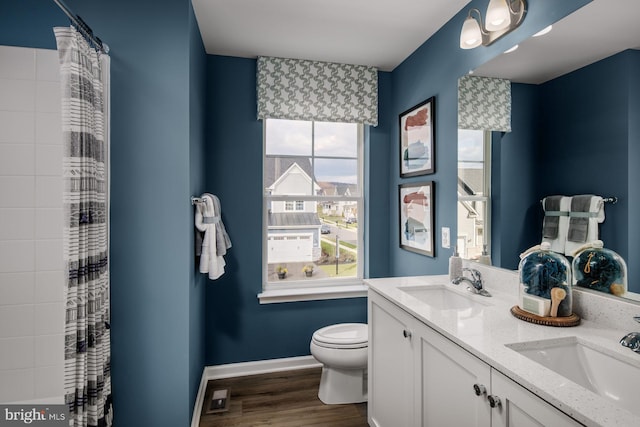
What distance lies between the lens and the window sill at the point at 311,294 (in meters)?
2.69

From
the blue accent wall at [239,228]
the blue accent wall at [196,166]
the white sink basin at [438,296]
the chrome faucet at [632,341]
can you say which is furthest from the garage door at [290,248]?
the chrome faucet at [632,341]

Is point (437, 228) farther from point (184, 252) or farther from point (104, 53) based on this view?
point (104, 53)

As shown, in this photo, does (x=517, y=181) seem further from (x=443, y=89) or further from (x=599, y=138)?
(x=443, y=89)

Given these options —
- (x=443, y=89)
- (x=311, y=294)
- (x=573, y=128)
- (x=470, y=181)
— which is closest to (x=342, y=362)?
(x=311, y=294)

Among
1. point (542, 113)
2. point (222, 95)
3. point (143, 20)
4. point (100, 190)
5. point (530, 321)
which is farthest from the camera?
point (222, 95)

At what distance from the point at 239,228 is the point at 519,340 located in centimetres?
208

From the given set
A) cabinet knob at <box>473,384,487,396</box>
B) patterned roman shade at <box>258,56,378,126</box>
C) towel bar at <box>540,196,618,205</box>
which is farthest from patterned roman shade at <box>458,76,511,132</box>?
cabinet knob at <box>473,384,487,396</box>

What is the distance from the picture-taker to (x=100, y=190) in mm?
1584

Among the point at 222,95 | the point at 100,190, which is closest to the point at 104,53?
the point at 100,190

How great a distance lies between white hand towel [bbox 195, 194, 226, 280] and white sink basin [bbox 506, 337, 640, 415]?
1.61 m

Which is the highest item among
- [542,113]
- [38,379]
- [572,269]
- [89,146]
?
[542,113]

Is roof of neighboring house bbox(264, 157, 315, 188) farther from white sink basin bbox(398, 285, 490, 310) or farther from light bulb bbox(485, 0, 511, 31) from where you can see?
light bulb bbox(485, 0, 511, 31)

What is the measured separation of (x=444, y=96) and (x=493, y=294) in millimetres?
1288

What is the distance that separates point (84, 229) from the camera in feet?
4.87
